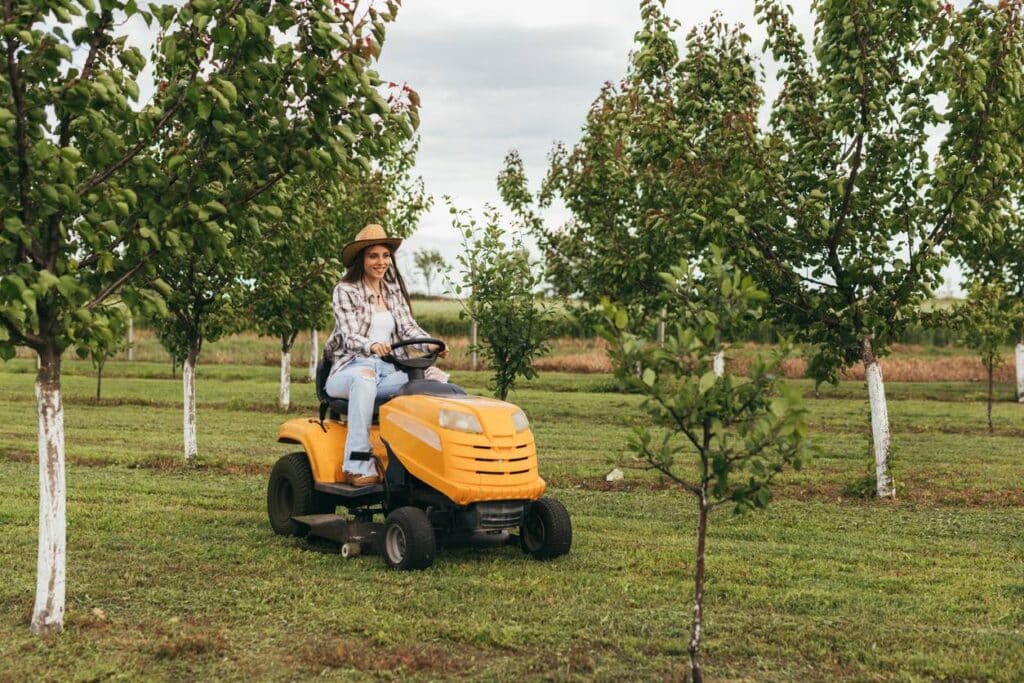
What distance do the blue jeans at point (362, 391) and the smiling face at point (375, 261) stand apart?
0.81m

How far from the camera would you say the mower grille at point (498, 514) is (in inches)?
336

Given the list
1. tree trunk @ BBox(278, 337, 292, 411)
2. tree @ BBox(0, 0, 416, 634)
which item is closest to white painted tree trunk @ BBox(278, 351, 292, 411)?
tree trunk @ BBox(278, 337, 292, 411)

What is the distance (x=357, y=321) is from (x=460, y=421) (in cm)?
156

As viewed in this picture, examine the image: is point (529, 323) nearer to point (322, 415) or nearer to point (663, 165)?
point (663, 165)

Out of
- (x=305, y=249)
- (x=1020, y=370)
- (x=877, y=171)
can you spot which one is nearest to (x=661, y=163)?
(x=877, y=171)

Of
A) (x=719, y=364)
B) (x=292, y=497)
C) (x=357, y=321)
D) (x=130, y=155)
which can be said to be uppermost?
(x=130, y=155)

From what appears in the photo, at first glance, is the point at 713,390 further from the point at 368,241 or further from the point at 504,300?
the point at 504,300

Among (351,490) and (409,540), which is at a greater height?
(351,490)

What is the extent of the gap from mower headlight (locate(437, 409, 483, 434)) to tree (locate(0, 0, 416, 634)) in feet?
7.55

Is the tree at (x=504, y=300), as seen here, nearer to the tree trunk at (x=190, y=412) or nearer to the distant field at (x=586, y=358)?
the tree trunk at (x=190, y=412)

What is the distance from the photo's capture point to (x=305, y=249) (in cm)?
2147

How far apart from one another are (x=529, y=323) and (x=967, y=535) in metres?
8.45

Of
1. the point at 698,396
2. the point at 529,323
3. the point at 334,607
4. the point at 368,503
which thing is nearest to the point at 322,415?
the point at 368,503

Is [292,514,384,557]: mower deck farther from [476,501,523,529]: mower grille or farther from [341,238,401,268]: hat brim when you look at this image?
[341,238,401,268]: hat brim
